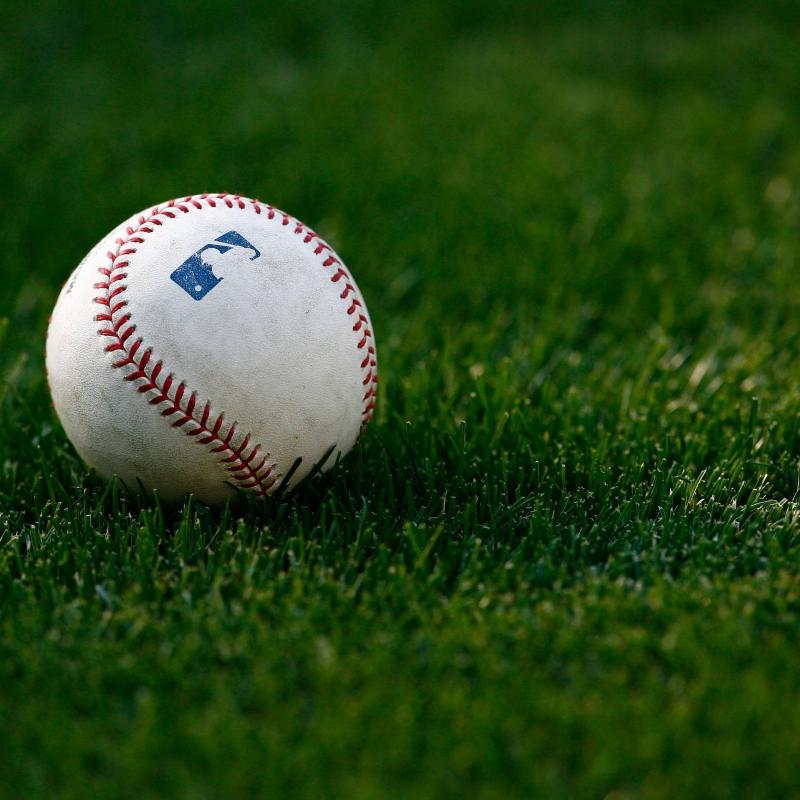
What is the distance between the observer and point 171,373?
2.65m

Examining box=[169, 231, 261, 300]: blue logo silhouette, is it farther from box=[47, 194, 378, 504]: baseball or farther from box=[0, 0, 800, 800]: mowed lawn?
box=[0, 0, 800, 800]: mowed lawn

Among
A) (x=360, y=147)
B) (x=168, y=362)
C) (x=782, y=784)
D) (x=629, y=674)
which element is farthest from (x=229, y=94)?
(x=782, y=784)

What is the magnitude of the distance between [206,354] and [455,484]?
0.82 metres

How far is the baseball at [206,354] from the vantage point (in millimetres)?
2660

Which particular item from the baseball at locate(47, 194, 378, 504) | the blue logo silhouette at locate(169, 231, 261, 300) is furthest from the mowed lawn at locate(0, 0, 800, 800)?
the blue logo silhouette at locate(169, 231, 261, 300)

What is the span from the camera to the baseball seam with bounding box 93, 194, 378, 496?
266cm

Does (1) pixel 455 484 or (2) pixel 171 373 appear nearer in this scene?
(2) pixel 171 373

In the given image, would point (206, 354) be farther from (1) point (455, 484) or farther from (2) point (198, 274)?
(1) point (455, 484)

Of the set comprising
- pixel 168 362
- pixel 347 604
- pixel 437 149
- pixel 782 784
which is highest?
pixel 437 149

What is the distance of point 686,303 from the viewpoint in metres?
4.41

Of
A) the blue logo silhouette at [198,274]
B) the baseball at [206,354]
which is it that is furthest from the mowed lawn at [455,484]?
the blue logo silhouette at [198,274]

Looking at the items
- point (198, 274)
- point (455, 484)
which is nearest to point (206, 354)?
point (198, 274)

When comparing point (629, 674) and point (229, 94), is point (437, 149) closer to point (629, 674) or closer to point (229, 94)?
point (229, 94)

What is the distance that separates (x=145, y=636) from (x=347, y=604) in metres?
0.47
